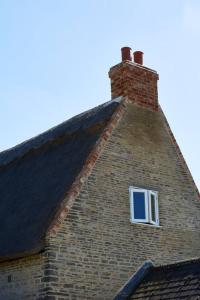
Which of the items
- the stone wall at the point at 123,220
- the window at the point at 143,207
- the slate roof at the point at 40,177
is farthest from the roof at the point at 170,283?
the slate roof at the point at 40,177

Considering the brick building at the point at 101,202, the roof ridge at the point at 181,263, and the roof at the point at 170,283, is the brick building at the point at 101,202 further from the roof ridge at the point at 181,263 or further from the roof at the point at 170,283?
the roof ridge at the point at 181,263

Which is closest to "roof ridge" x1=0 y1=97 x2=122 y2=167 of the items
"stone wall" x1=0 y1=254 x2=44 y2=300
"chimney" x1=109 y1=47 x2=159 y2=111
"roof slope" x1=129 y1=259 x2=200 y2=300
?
"chimney" x1=109 y1=47 x2=159 y2=111

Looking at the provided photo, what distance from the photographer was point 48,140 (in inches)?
763

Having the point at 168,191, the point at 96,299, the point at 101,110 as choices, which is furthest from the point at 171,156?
the point at 96,299

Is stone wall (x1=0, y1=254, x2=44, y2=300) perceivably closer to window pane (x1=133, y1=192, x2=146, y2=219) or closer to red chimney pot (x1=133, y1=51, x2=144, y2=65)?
window pane (x1=133, y1=192, x2=146, y2=219)

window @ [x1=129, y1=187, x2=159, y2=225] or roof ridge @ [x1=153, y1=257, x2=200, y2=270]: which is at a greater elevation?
window @ [x1=129, y1=187, x2=159, y2=225]

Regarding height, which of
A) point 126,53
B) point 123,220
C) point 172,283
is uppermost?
point 126,53

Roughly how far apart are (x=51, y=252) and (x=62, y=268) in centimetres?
53

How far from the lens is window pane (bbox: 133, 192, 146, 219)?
16422mm

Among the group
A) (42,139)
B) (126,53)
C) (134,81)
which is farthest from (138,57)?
(42,139)

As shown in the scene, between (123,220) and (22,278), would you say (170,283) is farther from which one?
(22,278)

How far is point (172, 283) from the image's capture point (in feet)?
45.6

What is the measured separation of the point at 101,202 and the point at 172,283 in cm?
309

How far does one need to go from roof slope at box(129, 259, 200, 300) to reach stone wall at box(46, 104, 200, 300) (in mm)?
782
